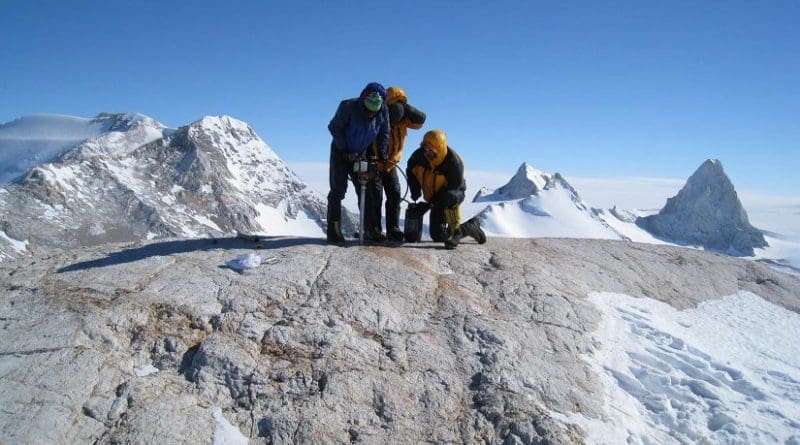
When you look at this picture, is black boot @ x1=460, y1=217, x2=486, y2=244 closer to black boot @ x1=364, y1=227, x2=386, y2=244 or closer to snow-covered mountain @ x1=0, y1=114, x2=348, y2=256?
black boot @ x1=364, y1=227, x2=386, y2=244

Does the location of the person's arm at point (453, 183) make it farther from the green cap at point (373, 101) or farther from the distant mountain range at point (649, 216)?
the distant mountain range at point (649, 216)

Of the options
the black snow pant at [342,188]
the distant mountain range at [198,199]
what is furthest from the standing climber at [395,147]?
the distant mountain range at [198,199]

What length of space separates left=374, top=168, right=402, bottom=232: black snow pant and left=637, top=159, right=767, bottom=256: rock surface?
650ft

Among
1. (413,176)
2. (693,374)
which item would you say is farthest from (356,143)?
(693,374)

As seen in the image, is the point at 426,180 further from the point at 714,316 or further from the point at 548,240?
the point at 714,316

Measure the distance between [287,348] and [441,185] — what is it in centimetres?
456

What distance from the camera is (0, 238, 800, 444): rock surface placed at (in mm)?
4582

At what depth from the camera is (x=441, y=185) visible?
8.88m

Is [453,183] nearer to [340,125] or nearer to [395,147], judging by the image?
[395,147]

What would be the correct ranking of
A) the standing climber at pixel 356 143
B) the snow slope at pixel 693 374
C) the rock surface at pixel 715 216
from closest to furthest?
the snow slope at pixel 693 374 < the standing climber at pixel 356 143 < the rock surface at pixel 715 216

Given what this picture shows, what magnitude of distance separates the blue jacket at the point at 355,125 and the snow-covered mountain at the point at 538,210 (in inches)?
4687

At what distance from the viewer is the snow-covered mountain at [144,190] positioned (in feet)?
376

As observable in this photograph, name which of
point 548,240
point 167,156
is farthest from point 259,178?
point 548,240

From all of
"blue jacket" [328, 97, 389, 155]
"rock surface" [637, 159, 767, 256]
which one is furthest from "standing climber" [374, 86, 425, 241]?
"rock surface" [637, 159, 767, 256]
